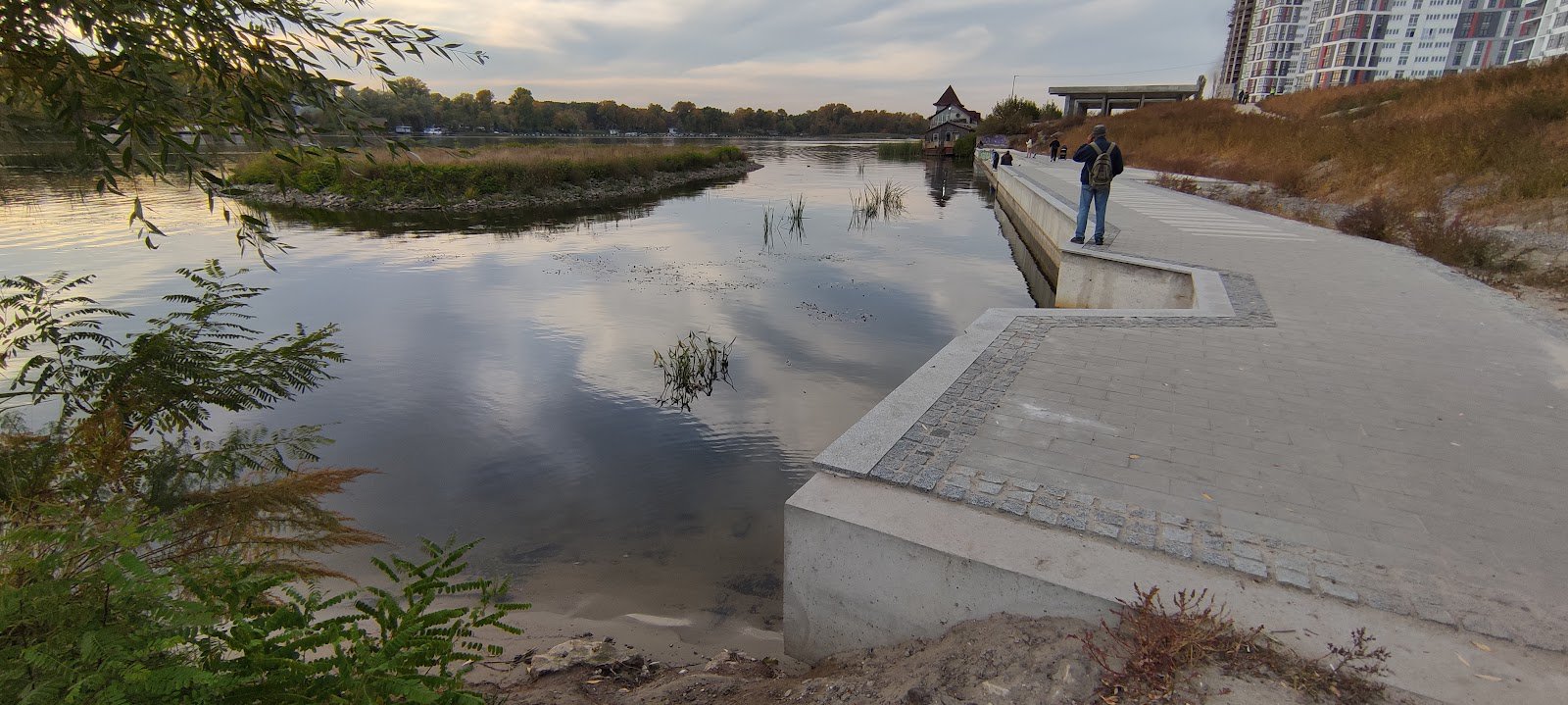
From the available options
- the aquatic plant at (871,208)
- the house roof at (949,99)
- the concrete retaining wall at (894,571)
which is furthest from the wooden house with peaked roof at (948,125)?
the concrete retaining wall at (894,571)

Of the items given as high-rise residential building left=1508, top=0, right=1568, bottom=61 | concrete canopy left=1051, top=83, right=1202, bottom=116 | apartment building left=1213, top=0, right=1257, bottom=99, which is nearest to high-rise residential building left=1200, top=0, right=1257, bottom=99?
apartment building left=1213, top=0, right=1257, bottom=99

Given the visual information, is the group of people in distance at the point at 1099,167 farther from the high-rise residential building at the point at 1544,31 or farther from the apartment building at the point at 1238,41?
the apartment building at the point at 1238,41

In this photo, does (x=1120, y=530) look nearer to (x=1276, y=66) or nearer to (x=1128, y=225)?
(x=1128, y=225)

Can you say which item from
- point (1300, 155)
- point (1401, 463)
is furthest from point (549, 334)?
point (1300, 155)

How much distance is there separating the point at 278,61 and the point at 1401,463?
20.8 ft

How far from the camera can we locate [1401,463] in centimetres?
411

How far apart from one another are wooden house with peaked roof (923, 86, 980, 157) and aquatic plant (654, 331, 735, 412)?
65853 mm

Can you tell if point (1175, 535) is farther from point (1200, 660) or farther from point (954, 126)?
point (954, 126)

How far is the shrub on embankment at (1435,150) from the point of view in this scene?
41.8 ft

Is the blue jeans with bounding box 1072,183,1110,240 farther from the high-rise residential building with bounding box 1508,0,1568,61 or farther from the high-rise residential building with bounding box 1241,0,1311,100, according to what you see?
the high-rise residential building with bounding box 1241,0,1311,100

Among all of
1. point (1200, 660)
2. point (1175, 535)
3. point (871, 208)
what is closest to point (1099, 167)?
point (1175, 535)

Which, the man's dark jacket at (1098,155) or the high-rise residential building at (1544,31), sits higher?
the high-rise residential building at (1544,31)

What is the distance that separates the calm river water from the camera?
5.88 metres

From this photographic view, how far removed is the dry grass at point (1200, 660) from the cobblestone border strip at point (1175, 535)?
42 centimetres
